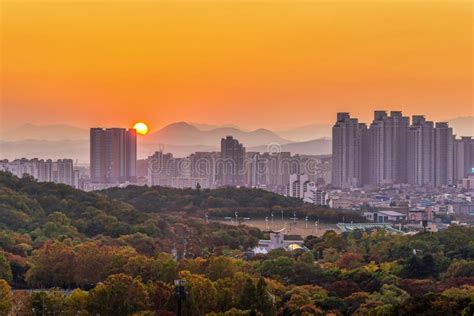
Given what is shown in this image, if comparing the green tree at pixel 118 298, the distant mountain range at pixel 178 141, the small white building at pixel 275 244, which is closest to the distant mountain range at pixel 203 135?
the distant mountain range at pixel 178 141

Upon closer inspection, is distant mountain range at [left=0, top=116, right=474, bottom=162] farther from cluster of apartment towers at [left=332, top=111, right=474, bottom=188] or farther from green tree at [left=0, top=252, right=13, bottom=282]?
green tree at [left=0, top=252, right=13, bottom=282]

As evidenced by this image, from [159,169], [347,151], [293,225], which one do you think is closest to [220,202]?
[293,225]

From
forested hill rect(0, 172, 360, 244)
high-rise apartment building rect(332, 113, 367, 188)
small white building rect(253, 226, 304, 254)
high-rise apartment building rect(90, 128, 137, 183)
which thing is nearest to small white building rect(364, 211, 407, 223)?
forested hill rect(0, 172, 360, 244)

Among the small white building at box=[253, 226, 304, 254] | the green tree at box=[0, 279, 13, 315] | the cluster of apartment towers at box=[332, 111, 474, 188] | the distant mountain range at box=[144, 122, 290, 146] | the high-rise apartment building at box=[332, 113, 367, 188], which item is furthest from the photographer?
the distant mountain range at box=[144, 122, 290, 146]

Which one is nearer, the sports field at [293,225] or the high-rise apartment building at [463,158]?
the sports field at [293,225]

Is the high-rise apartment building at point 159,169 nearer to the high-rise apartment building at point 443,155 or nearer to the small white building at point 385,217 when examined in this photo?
the high-rise apartment building at point 443,155

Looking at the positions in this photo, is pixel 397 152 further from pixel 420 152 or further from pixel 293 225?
pixel 293 225
